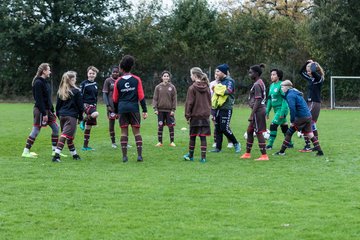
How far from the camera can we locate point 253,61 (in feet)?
122

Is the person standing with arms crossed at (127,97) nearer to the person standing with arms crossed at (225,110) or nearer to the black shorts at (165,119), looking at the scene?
the person standing with arms crossed at (225,110)

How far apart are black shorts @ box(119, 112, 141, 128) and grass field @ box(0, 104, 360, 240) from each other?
0.70m

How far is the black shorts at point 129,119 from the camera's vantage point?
11.3 m

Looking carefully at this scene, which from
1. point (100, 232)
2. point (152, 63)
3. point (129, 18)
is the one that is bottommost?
point (100, 232)

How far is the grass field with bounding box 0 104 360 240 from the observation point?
6.16 meters

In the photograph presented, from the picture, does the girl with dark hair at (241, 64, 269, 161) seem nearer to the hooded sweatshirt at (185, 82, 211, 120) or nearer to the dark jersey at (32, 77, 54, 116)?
the hooded sweatshirt at (185, 82, 211, 120)

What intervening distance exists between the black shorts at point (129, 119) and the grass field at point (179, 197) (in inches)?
27.5

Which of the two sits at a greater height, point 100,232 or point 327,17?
point 327,17

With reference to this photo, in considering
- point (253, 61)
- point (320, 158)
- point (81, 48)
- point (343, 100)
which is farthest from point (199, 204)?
point (81, 48)

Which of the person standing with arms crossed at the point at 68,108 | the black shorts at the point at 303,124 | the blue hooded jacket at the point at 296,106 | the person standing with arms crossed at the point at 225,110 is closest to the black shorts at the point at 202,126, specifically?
the person standing with arms crossed at the point at 225,110

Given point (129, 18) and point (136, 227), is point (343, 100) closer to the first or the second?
point (129, 18)

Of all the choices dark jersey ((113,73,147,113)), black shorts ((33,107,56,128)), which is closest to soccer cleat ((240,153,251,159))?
dark jersey ((113,73,147,113))

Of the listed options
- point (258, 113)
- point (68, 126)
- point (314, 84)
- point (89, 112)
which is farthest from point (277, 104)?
point (68, 126)

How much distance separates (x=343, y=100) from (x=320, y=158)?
2228cm
